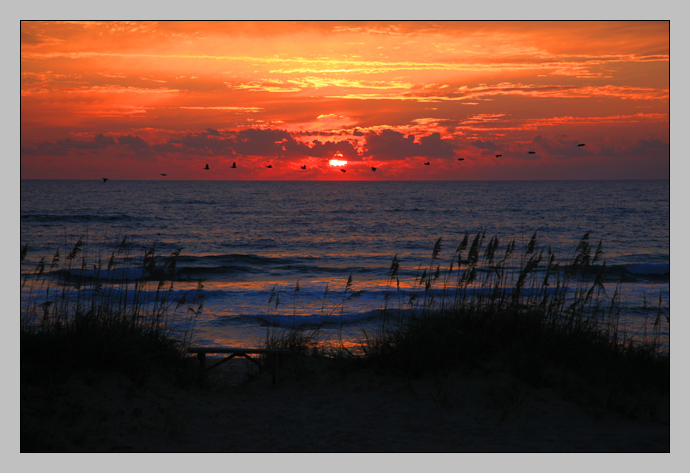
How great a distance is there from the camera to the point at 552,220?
48.1m

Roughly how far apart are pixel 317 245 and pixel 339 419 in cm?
2675

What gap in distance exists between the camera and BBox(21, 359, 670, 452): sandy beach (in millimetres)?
5172

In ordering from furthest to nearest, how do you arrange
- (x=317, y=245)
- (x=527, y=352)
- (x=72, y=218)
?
(x=72, y=218) → (x=317, y=245) → (x=527, y=352)

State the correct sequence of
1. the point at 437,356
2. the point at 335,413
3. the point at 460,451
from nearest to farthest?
the point at 460,451 → the point at 335,413 → the point at 437,356

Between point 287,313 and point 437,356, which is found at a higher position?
point 437,356

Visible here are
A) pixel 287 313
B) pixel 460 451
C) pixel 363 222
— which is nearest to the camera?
pixel 460 451

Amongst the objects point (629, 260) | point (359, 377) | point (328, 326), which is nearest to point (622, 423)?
point (359, 377)

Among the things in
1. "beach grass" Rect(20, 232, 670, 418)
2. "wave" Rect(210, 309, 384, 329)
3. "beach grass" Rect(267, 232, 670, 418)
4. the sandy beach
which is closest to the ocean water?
"wave" Rect(210, 309, 384, 329)

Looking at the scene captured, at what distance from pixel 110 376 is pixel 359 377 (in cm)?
304

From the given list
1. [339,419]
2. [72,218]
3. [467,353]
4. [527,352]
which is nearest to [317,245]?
[72,218]

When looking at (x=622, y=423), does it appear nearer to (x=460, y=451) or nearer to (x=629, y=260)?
(x=460, y=451)

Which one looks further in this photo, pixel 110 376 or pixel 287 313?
pixel 287 313

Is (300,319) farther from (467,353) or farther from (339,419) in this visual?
(339,419)

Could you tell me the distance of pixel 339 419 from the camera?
584 centimetres
